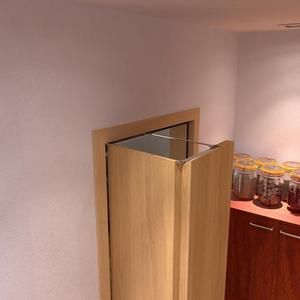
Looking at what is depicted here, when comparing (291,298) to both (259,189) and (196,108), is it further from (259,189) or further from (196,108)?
(196,108)

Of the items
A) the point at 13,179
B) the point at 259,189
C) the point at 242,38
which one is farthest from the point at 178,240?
the point at 242,38

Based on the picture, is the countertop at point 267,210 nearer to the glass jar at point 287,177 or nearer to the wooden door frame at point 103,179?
the glass jar at point 287,177

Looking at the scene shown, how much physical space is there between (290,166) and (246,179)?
292 millimetres

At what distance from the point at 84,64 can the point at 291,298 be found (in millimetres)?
1769

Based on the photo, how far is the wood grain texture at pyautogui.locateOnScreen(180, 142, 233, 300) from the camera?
106 cm

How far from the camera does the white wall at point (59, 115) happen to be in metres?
0.92

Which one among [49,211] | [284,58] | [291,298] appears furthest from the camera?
[284,58]

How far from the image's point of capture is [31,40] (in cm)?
93

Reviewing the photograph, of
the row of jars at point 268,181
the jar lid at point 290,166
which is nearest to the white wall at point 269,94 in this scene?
the jar lid at point 290,166

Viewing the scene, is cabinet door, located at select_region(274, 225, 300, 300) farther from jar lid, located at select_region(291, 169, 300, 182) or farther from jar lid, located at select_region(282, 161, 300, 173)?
jar lid, located at select_region(282, 161, 300, 173)

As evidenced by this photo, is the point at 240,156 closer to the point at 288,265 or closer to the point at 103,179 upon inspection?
the point at 288,265

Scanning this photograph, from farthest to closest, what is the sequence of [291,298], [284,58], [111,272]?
[284,58] → [291,298] → [111,272]

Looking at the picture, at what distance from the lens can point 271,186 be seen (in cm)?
206

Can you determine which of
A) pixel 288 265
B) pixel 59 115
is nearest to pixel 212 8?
pixel 59 115
